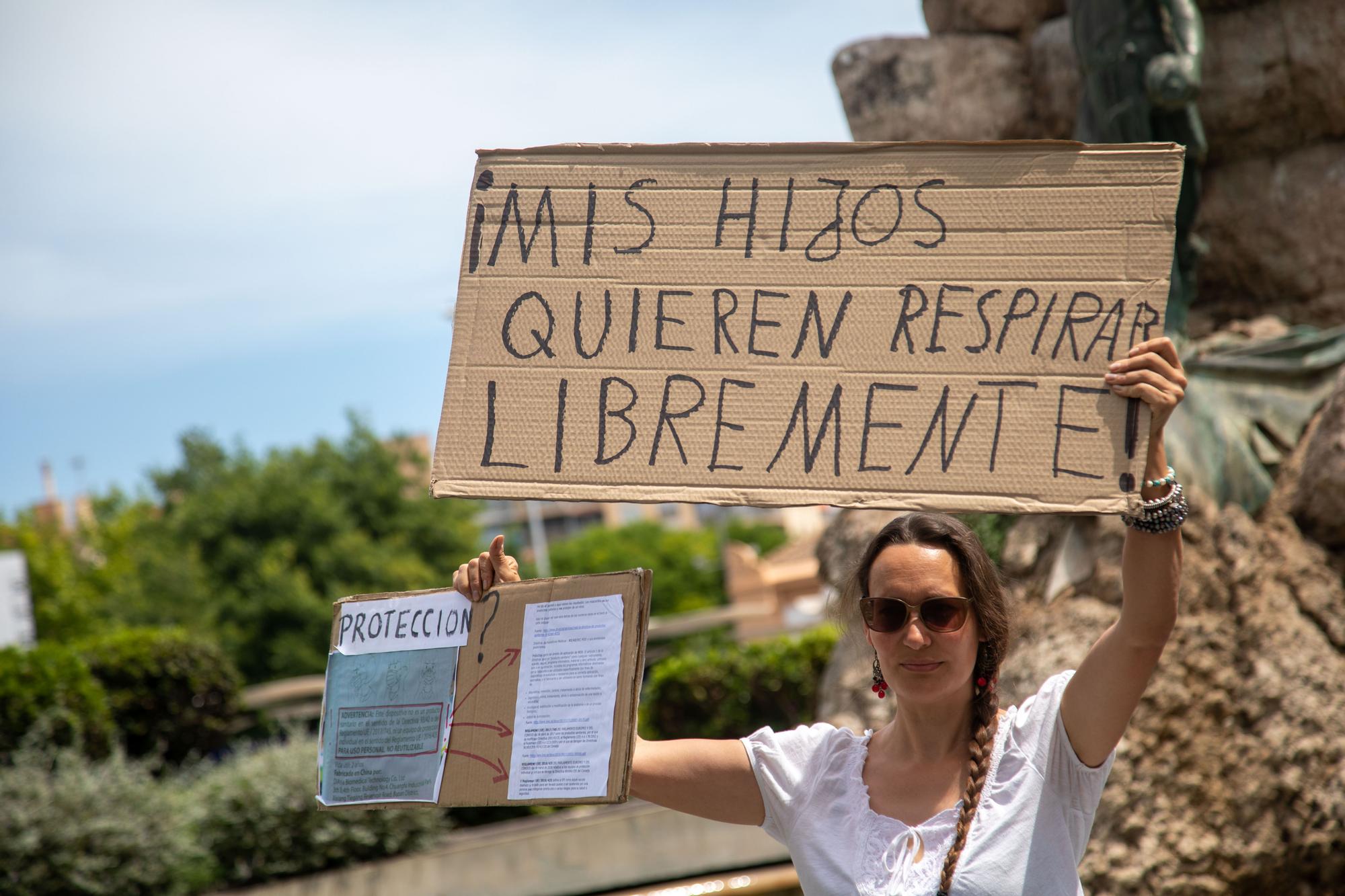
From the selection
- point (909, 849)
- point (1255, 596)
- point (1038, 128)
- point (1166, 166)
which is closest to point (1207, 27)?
point (1038, 128)

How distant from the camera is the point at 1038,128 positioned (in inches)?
305

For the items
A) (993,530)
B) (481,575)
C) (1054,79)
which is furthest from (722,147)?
(1054,79)

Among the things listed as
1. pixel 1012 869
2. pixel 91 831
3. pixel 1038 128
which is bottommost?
pixel 91 831

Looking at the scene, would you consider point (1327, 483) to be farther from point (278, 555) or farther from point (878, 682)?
point (278, 555)

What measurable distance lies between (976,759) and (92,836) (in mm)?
6009

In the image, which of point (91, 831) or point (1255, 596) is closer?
point (1255, 596)

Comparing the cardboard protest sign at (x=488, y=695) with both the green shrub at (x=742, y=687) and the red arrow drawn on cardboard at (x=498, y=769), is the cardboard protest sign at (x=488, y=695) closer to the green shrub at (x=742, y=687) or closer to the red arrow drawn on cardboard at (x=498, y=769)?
the red arrow drawn on cardboard at (x=498, y=769)

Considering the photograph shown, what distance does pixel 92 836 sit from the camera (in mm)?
6480

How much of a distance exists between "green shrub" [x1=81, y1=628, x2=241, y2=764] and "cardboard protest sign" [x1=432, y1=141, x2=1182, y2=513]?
804 centimetres

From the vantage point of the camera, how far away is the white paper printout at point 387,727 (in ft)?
6.87

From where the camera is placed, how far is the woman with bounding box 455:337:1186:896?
73.2 inches

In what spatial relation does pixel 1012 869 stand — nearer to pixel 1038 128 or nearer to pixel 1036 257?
pixel 1036 257

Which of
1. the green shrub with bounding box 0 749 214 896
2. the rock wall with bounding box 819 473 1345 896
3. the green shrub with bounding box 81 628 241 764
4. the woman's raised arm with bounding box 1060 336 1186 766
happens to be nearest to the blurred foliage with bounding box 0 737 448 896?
the green shrub with bounding box 0 749 214 896

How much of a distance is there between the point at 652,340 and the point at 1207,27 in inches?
257
